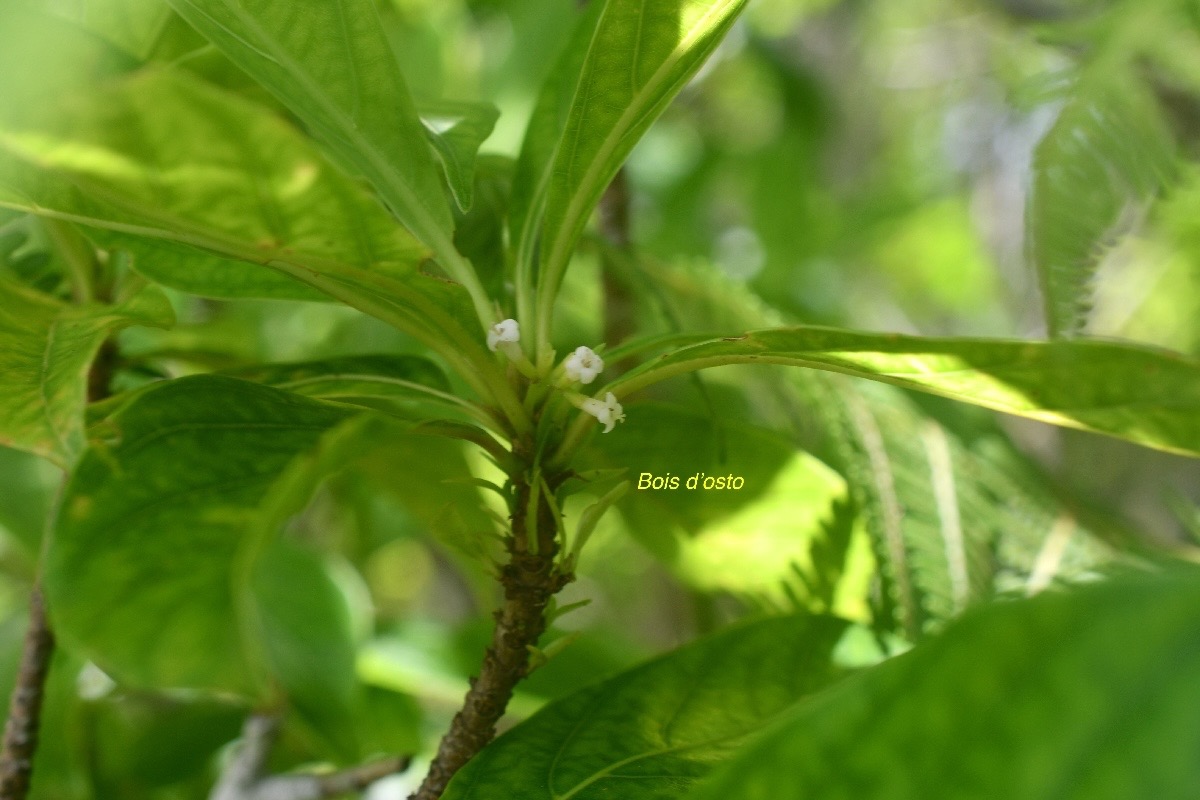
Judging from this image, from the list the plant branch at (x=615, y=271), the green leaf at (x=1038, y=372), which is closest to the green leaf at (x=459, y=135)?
the green leaf at (x=1038, y=372)

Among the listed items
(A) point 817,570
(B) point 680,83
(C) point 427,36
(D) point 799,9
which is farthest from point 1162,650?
(D) point 799,9

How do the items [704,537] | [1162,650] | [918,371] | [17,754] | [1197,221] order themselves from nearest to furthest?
[1162,650], [918,371], [17,754], [704,537], [1197,221]

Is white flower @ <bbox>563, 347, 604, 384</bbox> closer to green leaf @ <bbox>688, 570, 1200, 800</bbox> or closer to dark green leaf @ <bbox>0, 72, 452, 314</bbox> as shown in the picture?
dark green leaf @ <bbox>0, 72, 452, 314</bbox>

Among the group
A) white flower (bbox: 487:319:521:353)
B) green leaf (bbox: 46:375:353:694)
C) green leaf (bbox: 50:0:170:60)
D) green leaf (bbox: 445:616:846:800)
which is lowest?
green leaf (bbox: 445:616:846:800)

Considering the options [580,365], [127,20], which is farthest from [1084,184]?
[127,20]

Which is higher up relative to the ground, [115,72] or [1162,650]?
[115,72]

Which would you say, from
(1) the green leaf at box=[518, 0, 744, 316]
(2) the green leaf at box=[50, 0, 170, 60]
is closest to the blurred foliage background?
(2) the green leaf at box=[50, 0, 170, 60]

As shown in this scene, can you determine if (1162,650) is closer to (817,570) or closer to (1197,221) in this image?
(817,570)
